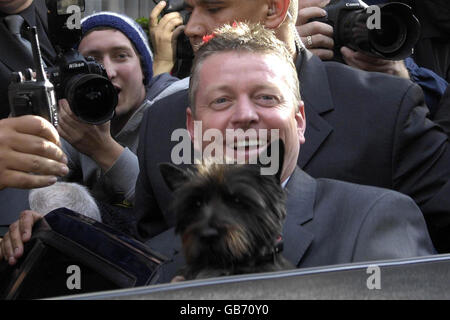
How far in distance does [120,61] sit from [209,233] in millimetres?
1976

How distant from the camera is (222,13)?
Answer: 2871mm

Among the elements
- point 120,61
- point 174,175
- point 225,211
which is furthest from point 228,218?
point 120,61

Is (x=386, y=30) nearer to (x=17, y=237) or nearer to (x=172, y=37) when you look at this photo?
(x=172, y=37)

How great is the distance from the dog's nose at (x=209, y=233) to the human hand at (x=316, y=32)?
153 cm

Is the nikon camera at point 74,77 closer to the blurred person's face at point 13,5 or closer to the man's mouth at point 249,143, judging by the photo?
the blurred person's face at point 13,5

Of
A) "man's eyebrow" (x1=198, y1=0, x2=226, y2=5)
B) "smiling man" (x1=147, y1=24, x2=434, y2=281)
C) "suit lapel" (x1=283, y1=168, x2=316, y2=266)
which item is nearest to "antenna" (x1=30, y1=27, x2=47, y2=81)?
"smiling man" (x1=147, y1=24, x2=434, y2=281)

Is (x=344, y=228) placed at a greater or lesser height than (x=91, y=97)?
lesser

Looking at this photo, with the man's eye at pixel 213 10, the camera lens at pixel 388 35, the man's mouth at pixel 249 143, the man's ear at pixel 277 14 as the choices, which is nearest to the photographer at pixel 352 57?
A: the camera lens at pixel 388 35

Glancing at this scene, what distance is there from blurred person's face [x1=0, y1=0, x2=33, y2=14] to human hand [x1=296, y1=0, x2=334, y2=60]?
3.67ft

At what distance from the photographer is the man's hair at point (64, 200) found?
2676 mm

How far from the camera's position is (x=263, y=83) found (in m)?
2.19

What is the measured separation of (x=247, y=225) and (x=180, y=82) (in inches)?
69.1

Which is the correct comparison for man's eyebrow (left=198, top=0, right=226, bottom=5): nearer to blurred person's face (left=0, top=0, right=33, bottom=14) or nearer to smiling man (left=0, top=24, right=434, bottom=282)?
smiling man (left=0, top=24, right=434, bottom=282)

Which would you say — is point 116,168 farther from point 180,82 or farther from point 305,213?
point 305,213
